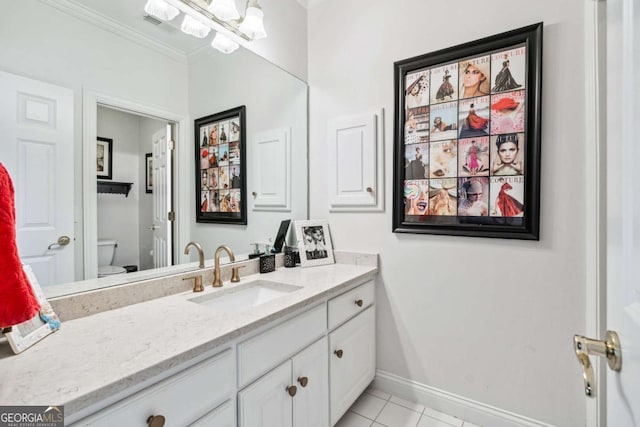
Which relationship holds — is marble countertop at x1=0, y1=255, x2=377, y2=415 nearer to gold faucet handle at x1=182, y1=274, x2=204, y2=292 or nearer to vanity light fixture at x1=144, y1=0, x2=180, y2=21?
gold faucet handle at x1=182, y1=274, x2=204, y2=292

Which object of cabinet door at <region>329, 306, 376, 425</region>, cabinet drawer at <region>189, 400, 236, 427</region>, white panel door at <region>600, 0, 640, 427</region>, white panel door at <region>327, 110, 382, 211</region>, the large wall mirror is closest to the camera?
white panel door at <region>600, 0, 640, 427</region>

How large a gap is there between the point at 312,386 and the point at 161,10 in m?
1.83

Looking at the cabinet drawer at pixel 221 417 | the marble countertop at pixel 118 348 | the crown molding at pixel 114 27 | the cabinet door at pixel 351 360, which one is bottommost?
the cabinet door at pixel 351 360

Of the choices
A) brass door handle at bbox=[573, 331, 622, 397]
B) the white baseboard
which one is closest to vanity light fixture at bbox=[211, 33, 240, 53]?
brass door handle at bbox=[573, 331, 622, 397]

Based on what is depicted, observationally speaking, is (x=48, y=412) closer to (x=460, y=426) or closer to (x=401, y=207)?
(x=401, y=207)

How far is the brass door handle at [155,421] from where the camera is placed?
2.43 ft

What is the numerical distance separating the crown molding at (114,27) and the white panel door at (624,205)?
155 centimetres

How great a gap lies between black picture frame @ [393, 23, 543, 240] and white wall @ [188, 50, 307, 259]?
71cm

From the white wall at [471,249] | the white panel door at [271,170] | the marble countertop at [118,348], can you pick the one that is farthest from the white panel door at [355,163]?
the marble countertop at [118,348]

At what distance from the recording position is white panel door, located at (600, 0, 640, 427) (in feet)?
1.50

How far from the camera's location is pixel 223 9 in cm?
149

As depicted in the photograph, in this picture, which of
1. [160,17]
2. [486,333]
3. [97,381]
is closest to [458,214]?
[486,333]

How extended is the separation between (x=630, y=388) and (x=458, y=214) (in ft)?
Answer: 3.90

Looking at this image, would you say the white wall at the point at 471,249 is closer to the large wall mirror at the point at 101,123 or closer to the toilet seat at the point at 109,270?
the large wall mirror at the point at 101,123
